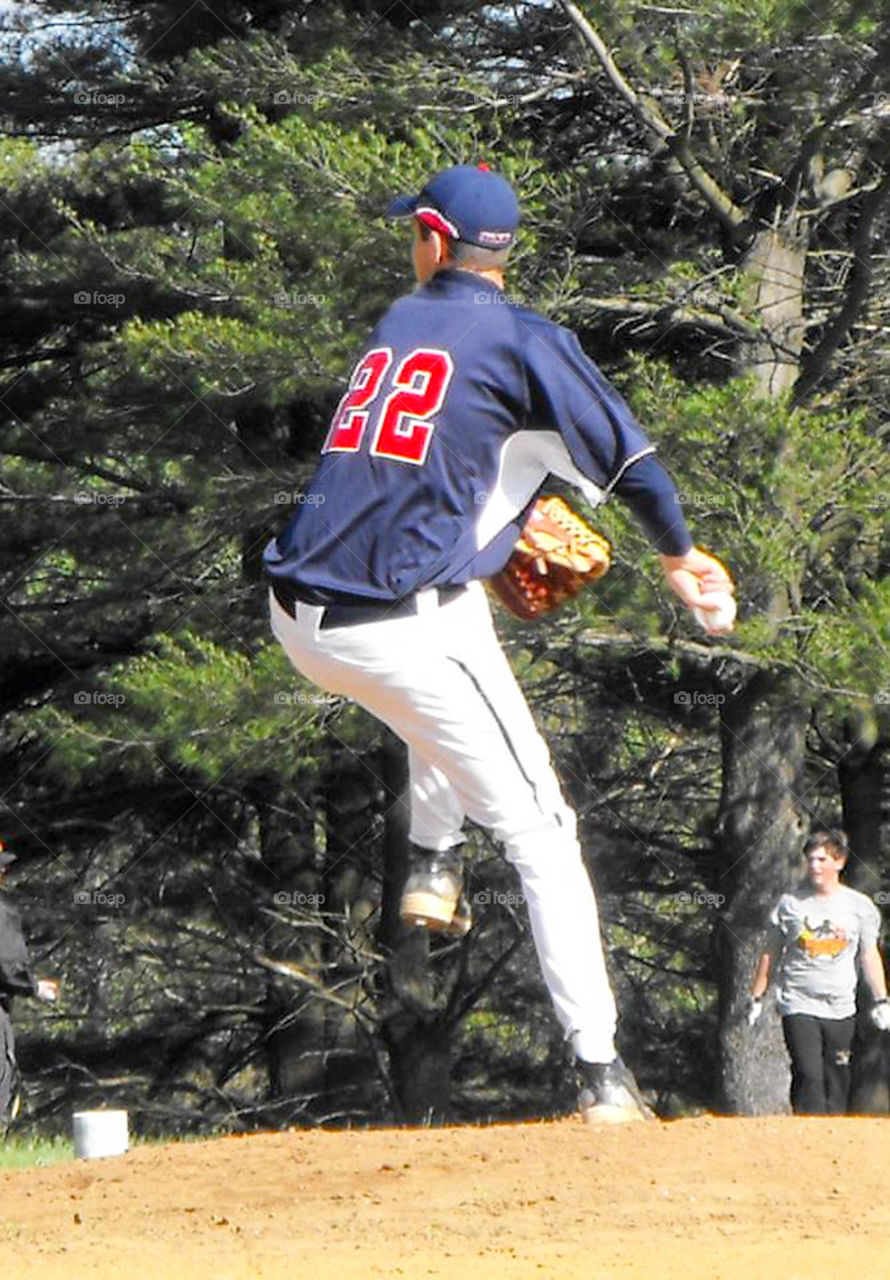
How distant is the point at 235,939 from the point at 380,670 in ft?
48.1

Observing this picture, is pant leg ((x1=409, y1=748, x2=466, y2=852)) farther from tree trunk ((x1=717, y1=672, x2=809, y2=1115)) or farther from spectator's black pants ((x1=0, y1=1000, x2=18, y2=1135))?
tree trunk ((x1=717, y1=672, x2=809, y2=1115))

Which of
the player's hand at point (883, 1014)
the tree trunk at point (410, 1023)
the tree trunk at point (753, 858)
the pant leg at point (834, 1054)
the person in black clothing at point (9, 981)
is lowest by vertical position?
the tree trunk at point (410, 1023)

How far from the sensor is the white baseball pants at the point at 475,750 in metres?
5.16

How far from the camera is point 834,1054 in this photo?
1072 centimetres

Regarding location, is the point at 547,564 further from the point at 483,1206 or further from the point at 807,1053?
the point at 807,1053

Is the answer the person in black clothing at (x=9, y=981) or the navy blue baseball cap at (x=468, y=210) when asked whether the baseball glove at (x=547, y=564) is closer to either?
the navy blue baseball cap at (x=468, y=210)

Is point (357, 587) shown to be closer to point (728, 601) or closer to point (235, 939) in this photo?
point (728, 601)

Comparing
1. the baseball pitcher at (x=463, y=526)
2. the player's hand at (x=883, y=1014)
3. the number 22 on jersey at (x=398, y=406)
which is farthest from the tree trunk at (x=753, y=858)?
the number 22 on jersey at (x=398, y=406)

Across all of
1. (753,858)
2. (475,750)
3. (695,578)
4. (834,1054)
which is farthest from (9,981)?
(753,858)

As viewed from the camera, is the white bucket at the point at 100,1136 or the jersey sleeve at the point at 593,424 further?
the white bucket at the point at 100,1136

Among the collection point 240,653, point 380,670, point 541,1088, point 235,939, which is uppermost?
point 380,670

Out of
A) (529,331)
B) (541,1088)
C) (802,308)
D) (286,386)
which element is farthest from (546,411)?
(541,1088)

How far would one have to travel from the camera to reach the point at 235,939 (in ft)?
63.9

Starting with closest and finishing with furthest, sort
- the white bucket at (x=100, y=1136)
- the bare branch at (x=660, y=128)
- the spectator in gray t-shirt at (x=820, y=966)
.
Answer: the white bucket at (x=100, y=1136) < the spectator in gray t-shirt at (x=820, y=966) < the bare branch at (x=660, y=128)
